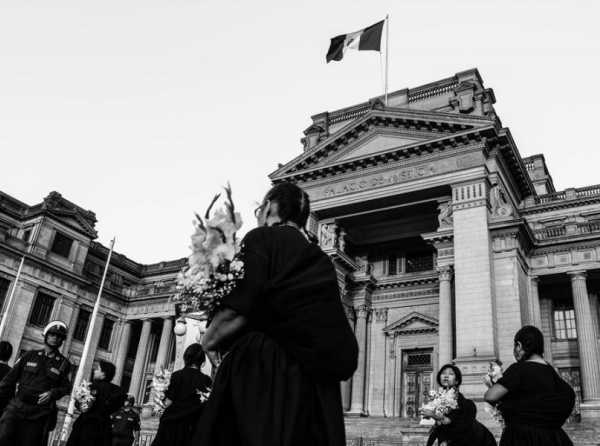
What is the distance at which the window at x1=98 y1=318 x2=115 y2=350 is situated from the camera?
41.5m

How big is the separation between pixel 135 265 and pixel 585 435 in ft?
133

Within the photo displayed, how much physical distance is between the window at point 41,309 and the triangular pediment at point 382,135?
20181mm

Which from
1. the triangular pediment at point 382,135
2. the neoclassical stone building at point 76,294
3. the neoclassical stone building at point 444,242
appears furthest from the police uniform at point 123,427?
the neoclassical stone building at point 76,294

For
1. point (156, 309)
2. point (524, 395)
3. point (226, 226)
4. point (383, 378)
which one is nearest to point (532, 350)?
point (524, 395)

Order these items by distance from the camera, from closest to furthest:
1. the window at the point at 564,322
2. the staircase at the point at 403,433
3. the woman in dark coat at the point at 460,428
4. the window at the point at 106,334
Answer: the woman in dark coat at the point at 460,428, the staircase at the point at 403,433, the window at the point at 564,322, the window at the point at 106,334

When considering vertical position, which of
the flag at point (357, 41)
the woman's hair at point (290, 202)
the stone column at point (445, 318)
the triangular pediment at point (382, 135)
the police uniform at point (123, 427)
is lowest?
the police uniform at point (123, 427)

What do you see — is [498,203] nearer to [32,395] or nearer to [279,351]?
[32,395]

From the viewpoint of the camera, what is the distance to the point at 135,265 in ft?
160

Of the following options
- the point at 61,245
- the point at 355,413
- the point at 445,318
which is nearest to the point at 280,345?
the point at 445,318

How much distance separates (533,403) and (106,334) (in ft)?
138

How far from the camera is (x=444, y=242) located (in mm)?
23344

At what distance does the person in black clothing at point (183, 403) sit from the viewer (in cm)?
582

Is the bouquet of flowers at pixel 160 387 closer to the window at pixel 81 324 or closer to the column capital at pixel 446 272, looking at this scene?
the column capital at pixel 446 272

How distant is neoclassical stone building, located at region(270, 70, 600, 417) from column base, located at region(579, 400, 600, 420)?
0.12ft
